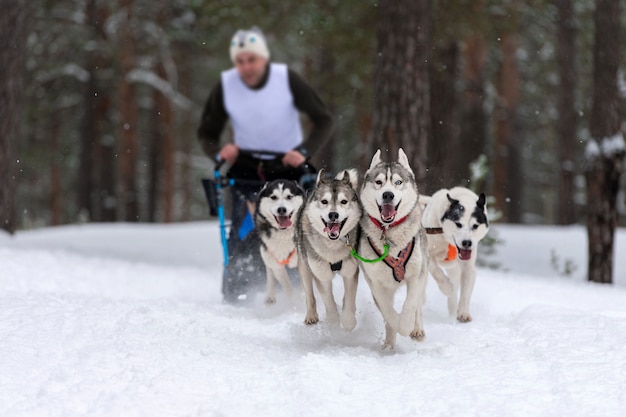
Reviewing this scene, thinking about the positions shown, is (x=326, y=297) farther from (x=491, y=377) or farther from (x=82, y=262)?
(x=82, y=262)

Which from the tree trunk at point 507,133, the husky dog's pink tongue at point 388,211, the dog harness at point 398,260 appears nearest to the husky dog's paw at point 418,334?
the dog harness at point 398,260

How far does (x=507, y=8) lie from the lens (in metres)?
10.2

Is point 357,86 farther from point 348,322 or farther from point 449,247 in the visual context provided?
point 348,322

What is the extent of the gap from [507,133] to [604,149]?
418 inches

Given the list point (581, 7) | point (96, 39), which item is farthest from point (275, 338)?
point (581, 7)

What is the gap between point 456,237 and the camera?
456 cm

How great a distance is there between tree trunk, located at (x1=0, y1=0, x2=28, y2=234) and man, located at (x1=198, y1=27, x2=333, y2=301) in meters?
3.55

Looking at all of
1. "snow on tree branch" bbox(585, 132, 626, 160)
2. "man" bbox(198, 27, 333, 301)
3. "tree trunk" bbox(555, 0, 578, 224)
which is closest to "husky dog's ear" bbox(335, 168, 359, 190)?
"man" bbox(198, 27, 333, 301)

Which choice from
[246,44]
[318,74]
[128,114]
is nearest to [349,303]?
[246,44]

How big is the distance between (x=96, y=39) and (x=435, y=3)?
9.77m

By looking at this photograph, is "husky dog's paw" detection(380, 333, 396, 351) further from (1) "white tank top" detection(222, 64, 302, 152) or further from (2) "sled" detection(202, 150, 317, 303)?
(1) "white tank top" detection(222, 64, 302, 152)

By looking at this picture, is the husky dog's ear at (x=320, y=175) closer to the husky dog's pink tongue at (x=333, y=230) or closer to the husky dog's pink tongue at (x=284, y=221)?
the husky dog's pink tongue at (x=333, y=230)

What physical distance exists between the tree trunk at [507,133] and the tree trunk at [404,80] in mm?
11100

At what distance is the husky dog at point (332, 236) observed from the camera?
13.2 ft
